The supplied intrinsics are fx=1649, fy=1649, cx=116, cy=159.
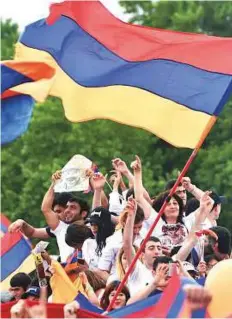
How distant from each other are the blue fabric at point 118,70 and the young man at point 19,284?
161 cm

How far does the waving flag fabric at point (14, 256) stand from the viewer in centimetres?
1441

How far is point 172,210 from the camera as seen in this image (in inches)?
516

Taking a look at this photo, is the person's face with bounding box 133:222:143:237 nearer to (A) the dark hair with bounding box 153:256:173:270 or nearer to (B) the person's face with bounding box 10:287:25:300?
(A) the dark hair with bounding box 153:256:173:270

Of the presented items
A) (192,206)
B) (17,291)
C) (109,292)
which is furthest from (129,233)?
(192,206)

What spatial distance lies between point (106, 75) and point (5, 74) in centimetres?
123

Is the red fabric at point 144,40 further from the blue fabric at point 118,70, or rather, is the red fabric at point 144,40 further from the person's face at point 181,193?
the person's face at point 181,193

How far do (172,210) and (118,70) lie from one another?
4.10 feet

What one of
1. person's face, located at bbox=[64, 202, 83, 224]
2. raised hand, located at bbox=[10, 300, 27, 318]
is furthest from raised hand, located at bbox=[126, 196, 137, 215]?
raised hand, located at bbox=[10, 300, 27, 318]

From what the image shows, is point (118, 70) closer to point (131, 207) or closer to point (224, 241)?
point (131, 207)

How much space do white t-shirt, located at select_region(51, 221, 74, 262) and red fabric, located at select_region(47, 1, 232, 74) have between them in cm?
165

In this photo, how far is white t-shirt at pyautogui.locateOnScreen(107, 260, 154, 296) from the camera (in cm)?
1184

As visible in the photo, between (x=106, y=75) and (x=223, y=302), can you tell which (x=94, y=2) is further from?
(x=223, y=302)

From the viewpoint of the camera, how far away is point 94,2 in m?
13.1

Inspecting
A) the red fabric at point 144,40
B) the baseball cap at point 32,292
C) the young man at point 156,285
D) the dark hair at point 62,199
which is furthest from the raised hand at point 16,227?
the young man at point 156,285
